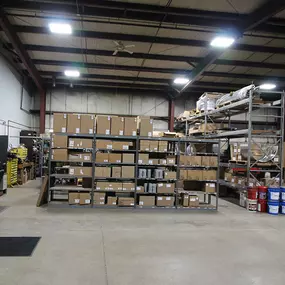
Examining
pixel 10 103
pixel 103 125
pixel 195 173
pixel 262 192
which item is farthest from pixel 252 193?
pixel 10 103

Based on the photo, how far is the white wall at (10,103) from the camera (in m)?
9.32

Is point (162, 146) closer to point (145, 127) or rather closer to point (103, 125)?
point (145, 127)

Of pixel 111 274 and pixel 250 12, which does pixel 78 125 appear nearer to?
pixel 111 274

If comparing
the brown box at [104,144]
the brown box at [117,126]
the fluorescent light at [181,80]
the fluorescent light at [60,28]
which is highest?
the fluorescent light at [181,80]

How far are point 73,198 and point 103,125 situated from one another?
1.95 m

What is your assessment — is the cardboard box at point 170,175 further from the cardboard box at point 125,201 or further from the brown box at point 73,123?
the brown box at point 73,123

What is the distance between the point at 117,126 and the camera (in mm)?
6598

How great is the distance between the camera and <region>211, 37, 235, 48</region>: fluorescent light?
7.18 meters

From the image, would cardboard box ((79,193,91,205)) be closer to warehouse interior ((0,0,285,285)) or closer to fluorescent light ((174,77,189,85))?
warehouse interior ((0,0,285,285))

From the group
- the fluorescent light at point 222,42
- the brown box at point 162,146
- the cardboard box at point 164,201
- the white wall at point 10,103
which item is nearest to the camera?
the cardboard box at point 164,201

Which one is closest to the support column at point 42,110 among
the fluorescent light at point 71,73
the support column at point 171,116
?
the fluorescent light at point 71,73

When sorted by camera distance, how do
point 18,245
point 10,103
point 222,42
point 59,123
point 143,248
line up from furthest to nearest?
1. point 10,103
2. point 222,42
3. point 59,123
4. point 143,248
5. point 18,245

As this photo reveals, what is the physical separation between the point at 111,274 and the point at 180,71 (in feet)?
29.6

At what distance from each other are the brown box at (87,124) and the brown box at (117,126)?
1.63 ft
